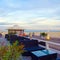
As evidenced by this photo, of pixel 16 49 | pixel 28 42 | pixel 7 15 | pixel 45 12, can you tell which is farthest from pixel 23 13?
pixel 16 49

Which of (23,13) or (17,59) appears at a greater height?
(23,13)

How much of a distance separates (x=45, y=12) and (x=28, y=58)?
20.5ft

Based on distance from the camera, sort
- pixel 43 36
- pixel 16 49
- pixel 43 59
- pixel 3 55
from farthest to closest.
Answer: pixel 43 36
pixel 43 59
pixel 16 49
pixel 3 55

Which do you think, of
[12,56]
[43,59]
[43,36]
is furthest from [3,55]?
[43,36]

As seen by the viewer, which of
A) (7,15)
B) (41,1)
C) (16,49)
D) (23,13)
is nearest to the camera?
(16,49)

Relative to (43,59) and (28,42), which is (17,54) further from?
(28,42)

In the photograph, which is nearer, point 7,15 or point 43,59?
point 43,59

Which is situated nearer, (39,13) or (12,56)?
(12,56)

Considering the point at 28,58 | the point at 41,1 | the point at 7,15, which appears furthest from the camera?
the point at 7,15

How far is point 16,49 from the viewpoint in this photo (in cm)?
311

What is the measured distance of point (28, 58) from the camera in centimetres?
698

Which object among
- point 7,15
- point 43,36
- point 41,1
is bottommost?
point 43,36

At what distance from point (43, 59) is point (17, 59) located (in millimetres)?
1570

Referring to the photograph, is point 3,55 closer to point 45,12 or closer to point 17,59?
point 17,59
